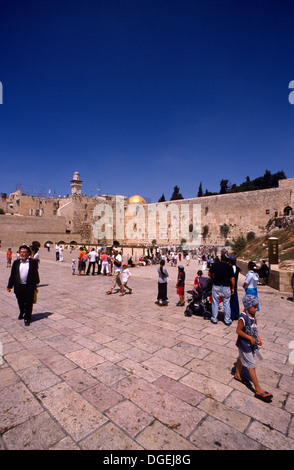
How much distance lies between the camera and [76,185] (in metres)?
53.7

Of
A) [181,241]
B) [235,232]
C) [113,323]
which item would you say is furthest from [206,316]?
[181,241]

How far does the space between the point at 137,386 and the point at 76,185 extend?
5508 cm

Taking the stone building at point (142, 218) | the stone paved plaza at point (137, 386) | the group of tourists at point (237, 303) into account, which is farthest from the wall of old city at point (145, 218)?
the stone paved plaza at point (137, 386)

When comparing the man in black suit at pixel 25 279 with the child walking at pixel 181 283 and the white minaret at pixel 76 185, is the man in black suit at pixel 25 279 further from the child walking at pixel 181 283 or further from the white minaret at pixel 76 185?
the white minaret at pixel 76 185

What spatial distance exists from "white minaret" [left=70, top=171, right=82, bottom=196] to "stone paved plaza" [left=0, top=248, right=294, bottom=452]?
5149cm

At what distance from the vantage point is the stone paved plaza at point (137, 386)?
1.94 meters

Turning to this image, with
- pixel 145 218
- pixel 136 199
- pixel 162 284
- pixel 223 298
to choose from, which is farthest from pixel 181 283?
pixel 136 199

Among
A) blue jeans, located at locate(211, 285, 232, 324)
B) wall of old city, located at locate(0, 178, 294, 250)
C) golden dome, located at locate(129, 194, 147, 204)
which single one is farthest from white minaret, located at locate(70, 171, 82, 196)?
blue jeans, located at locate(211, 285, 232, 324)

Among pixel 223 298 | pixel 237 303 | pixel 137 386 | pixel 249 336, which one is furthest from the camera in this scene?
pixel 237 303

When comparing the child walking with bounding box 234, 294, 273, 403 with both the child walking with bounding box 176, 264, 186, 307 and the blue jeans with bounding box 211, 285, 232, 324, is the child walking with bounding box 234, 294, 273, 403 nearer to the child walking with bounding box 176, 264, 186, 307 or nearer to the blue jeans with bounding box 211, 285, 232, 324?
the blue jeans with bounding box 211, 285, 232, 324

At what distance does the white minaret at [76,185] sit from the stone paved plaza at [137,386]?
51489mm

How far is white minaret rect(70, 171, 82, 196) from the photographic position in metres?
53.4

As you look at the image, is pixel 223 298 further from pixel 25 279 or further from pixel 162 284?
pixel 25 279
